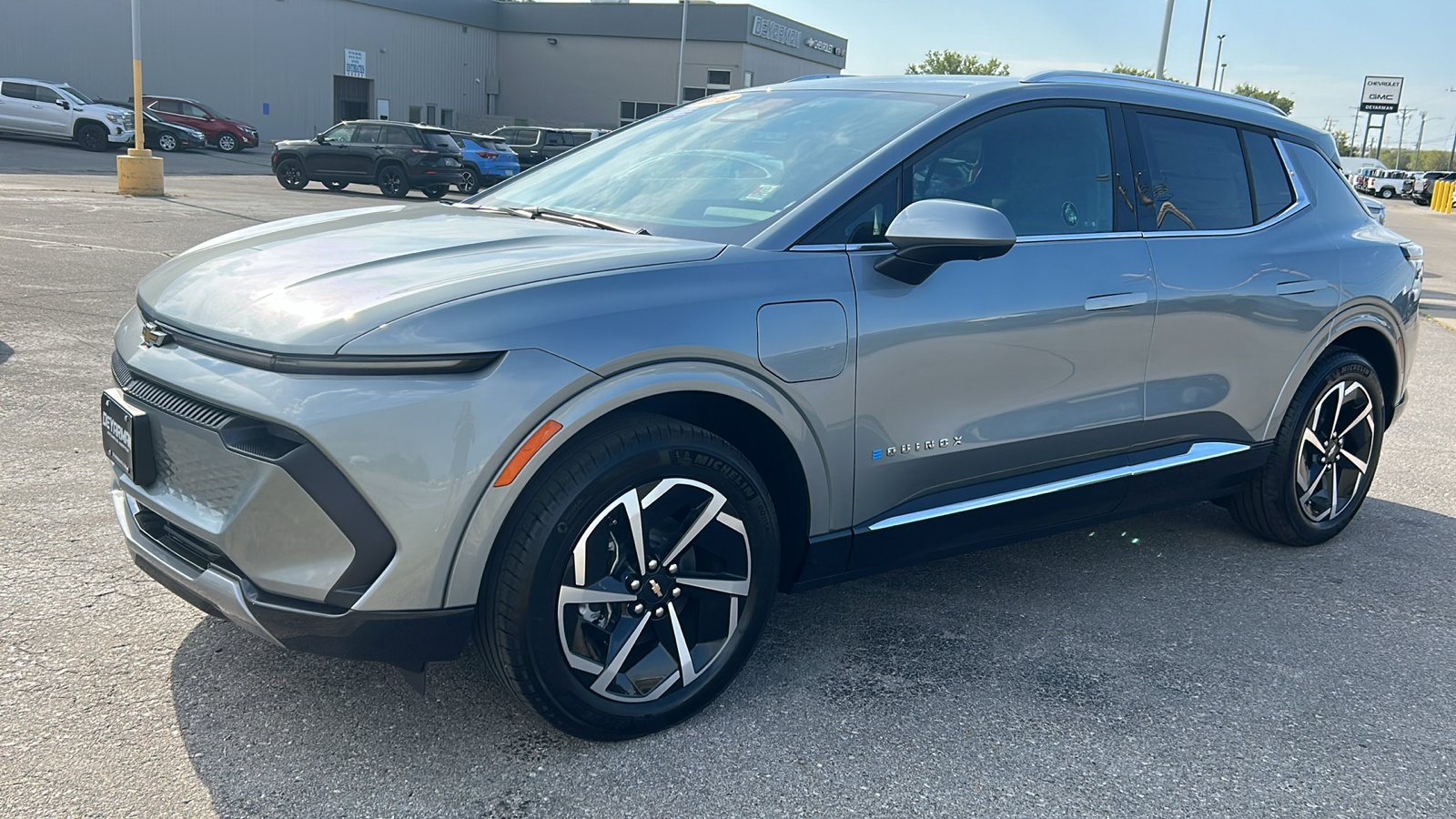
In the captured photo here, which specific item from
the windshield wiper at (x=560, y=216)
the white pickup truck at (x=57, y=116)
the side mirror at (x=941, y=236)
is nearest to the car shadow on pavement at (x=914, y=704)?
the side mirror at (x=941, y=236)

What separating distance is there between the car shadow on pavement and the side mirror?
1184mm

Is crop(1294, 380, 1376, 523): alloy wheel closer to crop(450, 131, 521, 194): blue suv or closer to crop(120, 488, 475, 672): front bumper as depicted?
crop(120, 488, 475, 672): front bumper

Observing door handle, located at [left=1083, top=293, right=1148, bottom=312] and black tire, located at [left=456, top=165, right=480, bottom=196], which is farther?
black tire, located at [left=456, top=165, right=480, bottom=196]

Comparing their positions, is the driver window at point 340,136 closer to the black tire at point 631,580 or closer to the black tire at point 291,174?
the black tire at point 291,174

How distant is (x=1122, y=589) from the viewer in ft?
13.3

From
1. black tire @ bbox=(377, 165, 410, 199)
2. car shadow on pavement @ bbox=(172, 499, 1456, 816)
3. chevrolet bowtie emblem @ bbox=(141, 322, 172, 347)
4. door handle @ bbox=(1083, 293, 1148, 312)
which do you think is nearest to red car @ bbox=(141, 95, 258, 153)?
black tire @ bbox=(377, 165, 410, 199)

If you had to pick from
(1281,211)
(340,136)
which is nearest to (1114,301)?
(1281,211)

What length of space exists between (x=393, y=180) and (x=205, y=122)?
16.6 metres

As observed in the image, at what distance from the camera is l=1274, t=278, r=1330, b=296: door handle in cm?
408

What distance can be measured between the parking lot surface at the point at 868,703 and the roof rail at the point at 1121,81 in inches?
68.8

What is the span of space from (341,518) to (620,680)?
0.82m

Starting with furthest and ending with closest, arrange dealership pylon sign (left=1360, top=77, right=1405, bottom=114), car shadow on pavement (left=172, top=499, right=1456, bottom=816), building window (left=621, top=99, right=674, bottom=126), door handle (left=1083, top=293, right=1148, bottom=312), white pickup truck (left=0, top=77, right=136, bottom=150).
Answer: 1. dealership pylon sign (left=1360, top=77, right=1405, bottom=114)
2. building window (left=621, top=99, right=674, bottom=126)
3. white pickup truck (left=0, top=77, right=136, bottom=150)
4. door handle (left=1083, top=293, right=1148, bottom=312)
5. car shadow on pavement (left=172, top=499, right=1456, bottom=816)

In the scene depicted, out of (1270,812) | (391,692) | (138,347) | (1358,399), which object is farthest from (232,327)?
(1358,399)

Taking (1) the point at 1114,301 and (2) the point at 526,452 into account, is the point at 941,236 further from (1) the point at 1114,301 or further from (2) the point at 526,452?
(2) the point at 526,452
